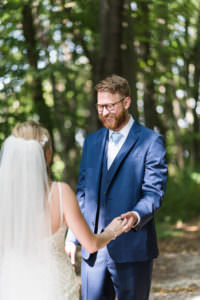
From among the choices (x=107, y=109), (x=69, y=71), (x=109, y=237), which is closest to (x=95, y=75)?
(x=69, y=71)

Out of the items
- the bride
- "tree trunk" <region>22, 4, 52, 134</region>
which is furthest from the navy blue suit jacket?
"tree trunk" <region>22, 4, 52, 134</region>

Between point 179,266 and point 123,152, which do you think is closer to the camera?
point 123,152

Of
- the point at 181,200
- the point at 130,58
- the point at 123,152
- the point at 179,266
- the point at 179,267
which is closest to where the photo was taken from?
the point at 123,152

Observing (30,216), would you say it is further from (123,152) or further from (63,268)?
(123,152)

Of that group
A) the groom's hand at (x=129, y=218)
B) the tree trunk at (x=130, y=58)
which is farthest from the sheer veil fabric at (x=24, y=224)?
the tree trunk at (x=130, y=58)

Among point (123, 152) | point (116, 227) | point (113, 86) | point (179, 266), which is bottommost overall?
point (179, 266)

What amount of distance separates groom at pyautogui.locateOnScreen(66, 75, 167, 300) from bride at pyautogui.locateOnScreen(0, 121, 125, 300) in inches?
29.9

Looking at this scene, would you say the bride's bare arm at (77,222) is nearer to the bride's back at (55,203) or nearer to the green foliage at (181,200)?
the bride's back at (55,203)

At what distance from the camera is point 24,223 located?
242cm

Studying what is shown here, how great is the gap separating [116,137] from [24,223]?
1260 mm

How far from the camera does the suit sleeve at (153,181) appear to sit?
3.14 metres

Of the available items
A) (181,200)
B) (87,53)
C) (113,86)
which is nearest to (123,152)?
(113,86)

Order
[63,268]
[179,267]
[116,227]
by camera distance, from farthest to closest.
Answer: [179,267]
[116,227]
[63,268]

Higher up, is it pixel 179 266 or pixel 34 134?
pixel 34 134
